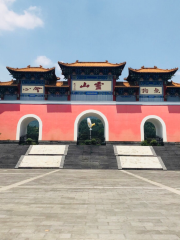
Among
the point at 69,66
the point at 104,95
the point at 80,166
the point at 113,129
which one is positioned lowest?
the point at 80,166

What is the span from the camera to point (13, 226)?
10.4 feet

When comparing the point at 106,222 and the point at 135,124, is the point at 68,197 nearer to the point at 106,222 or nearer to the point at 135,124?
the point at 106,222

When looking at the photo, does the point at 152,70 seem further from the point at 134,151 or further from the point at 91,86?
the point at 134,151

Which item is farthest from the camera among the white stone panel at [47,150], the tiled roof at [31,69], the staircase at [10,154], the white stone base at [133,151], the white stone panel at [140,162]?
the tiled roof at [31,69]

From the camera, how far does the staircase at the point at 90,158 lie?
1300cm

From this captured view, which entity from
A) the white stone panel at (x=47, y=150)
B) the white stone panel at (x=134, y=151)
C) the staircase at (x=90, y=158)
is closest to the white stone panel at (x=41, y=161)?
the staircase at (x=90, y=158)

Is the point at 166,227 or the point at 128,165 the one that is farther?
the point at 128,165

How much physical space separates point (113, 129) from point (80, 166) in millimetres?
7473

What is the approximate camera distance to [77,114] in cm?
1925

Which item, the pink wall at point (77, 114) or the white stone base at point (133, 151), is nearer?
the white stone base at point (133, 151)

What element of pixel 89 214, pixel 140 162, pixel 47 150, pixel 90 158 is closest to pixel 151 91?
pixel 140 162

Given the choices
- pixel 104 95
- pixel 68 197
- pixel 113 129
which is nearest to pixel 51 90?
pixel 104 95

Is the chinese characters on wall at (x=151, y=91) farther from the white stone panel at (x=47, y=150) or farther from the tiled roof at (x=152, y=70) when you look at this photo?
the white stone panel at (x=47, y=150)

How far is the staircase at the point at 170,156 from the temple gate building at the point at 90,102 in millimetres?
3111
